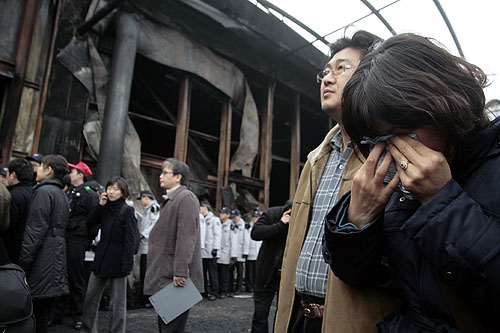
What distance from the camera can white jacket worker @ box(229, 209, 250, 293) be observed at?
29.4 ft

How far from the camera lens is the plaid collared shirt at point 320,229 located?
4.90 ft

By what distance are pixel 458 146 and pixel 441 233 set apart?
281 millimetres

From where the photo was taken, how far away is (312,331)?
146cm

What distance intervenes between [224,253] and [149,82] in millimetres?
5365

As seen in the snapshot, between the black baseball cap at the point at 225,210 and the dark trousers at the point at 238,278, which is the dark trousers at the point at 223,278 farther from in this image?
the black baseball cap at the point at 225,210

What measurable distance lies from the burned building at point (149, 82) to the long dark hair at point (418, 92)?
6569 millimetres

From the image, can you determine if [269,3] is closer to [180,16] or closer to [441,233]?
[180,16]

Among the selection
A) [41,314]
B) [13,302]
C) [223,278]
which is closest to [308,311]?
[13,302]

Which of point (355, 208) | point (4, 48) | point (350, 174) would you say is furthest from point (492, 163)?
point (4, 48)

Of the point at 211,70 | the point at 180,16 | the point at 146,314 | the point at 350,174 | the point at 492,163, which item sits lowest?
the point at 146,314

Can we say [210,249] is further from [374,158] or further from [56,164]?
[374,158]

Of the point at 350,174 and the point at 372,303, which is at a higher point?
the point at 350,174

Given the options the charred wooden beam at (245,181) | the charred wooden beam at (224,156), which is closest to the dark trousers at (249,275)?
the charred wooden beam at (224,156)

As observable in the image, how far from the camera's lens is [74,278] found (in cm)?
480
